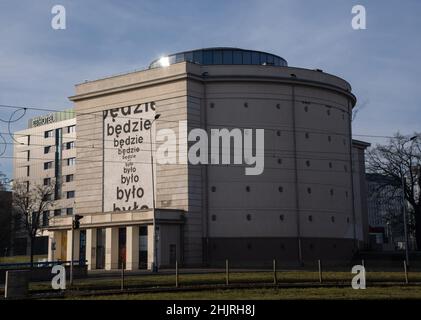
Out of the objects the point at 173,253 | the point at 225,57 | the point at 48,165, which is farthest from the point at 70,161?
the point at 173,253

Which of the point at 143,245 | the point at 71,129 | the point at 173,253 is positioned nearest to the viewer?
the point at 173,253

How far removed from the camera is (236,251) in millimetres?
59562

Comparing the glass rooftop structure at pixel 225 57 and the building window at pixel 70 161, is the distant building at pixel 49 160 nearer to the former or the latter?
the building window at pixel 70 161

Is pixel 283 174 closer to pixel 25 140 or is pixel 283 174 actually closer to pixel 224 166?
pixel 224 166

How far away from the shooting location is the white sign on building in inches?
2450

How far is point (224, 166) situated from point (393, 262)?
19.6m

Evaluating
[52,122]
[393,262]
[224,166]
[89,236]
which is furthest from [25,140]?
[393,262]

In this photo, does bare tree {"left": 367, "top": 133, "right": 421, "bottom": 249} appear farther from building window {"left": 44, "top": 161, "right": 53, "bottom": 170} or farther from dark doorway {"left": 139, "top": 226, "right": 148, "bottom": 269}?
building window {"left": 44, "top": 161, "right": 53, "bottom": 170}

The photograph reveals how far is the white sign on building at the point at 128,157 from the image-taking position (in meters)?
62.2

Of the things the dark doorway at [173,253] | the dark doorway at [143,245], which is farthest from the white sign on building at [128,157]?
the dark doorway at [173,253]

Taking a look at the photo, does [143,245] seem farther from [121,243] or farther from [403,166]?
[403,166]

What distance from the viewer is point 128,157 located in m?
63.7

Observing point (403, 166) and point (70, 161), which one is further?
point (70, 161)
